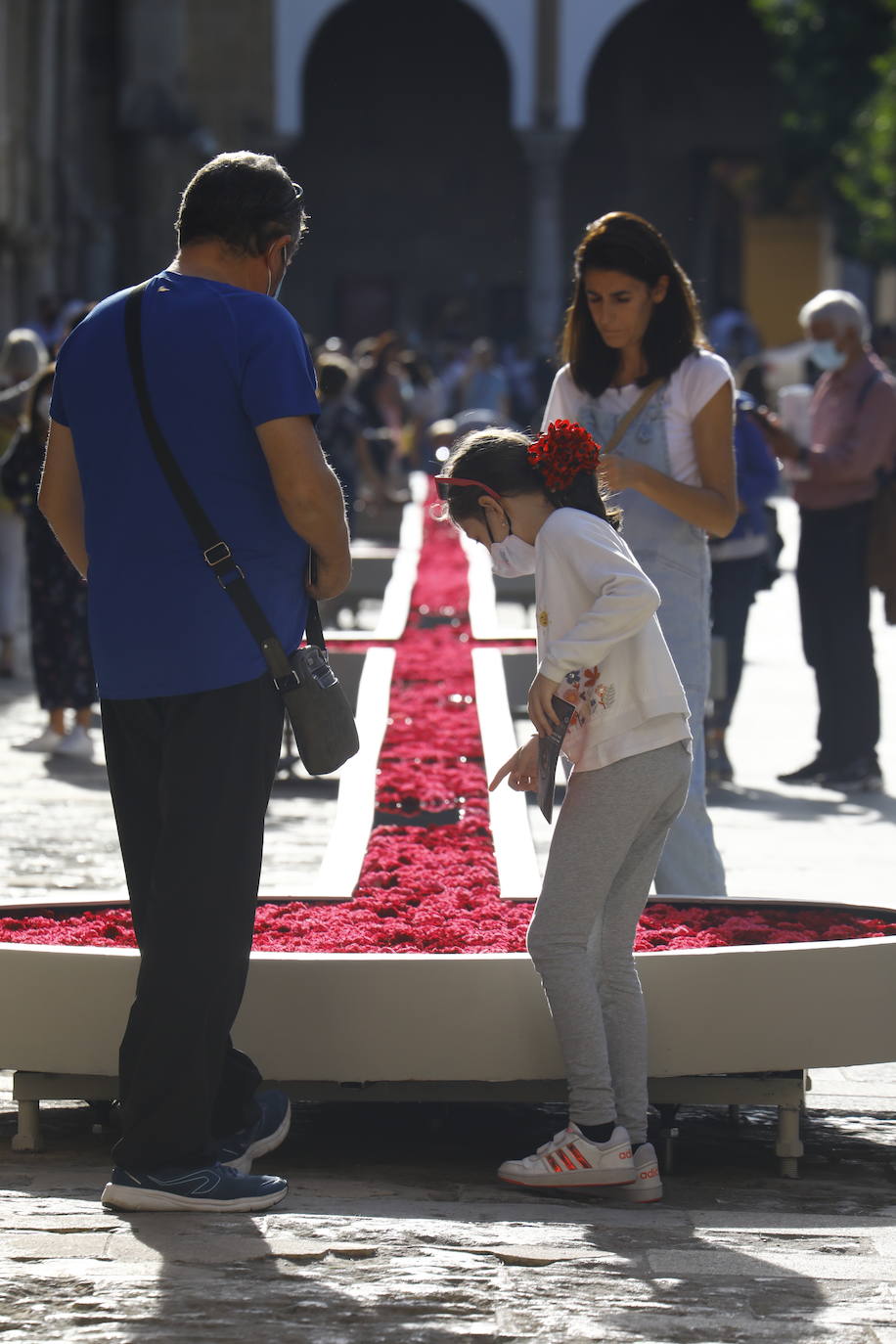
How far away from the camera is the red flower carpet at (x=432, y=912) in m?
4.88

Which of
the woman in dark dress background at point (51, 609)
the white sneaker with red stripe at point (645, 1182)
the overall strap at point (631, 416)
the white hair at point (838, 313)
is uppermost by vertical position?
the white hair at point (838, 313)

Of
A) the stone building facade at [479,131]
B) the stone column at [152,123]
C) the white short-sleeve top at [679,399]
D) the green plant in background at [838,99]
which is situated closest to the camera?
the white short-sleeve top at [679,399]

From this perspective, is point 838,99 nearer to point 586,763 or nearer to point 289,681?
point 586,763

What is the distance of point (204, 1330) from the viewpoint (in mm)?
3334

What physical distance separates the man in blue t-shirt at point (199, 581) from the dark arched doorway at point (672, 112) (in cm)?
4154

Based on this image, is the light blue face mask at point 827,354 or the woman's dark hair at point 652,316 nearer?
the woman's dark hair at point 652,316

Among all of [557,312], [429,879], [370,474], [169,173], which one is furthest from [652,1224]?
[557,312]

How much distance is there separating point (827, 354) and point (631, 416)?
514 centimetres

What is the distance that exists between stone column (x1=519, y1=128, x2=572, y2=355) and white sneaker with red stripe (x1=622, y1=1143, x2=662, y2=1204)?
3729cm

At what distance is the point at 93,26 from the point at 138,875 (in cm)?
3007

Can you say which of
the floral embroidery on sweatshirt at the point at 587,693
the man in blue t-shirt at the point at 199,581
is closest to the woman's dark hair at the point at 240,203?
the man in blue t-shirt at the point at 199,581

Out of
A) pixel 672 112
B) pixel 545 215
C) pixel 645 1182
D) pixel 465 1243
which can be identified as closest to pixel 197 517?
pixel 465 1243

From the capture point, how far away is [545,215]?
1631 inches

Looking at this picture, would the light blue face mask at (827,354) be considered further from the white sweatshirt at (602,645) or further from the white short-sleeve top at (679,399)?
the white sweatshirt at (602,645)
